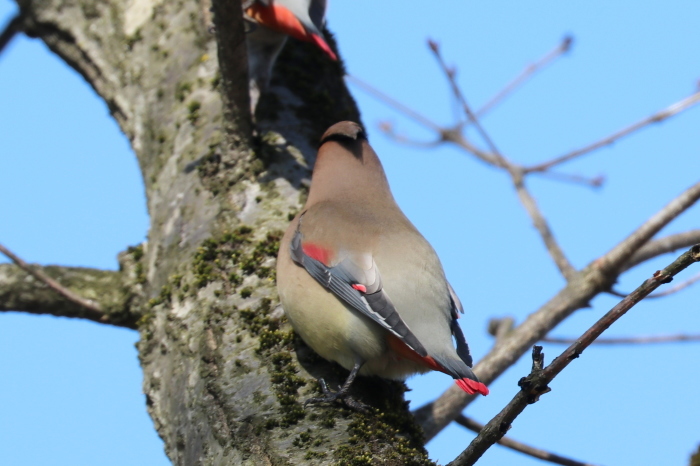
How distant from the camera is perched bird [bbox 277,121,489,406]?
2586 mm

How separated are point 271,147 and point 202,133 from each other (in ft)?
1.16

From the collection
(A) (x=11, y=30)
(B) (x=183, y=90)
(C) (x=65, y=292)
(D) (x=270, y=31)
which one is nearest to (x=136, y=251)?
(C) (x=65, y=292)

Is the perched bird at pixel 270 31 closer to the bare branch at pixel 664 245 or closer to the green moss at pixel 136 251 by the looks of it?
the green moss at pixel 136 251

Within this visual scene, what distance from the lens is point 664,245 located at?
3.69 m

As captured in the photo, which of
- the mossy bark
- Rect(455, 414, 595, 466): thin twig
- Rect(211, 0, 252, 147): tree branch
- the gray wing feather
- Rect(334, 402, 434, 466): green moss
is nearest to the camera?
Rect(334, 402, 434, 466): green moss

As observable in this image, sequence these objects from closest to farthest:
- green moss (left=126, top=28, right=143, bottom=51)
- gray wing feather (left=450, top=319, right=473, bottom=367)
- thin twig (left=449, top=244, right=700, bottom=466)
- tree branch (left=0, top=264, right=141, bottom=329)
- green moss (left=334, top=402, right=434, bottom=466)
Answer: thin twig (left=449, top=244, right=700, bottom=466) → green moss (left=334, top=402, right=434, bottom=466) → gray wing feather (left=450, top=319, right=473, bottom=367) → tree branch (left=0, top=264, right=141, bottom=329) → green moss (left=126, top=28, right=143, bottom=51)

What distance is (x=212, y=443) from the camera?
99.4 inches

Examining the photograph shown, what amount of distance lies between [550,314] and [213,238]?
1.51 m

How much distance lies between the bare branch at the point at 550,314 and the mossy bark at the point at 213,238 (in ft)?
2.14

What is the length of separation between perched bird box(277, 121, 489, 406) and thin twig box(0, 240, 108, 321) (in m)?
1.05

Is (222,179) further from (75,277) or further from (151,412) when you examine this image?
(151,412)

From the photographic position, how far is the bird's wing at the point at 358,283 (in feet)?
8.36

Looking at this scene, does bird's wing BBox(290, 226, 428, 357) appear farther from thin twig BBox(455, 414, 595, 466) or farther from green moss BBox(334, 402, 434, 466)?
thin twig BBox(455, 414, 595, 466)

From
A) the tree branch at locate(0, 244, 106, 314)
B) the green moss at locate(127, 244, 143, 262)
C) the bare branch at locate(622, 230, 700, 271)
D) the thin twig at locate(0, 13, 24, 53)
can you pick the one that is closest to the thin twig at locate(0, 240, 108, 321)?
the tree branch at locate(0, 244, 106, 314)
